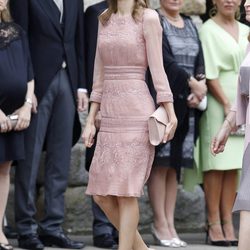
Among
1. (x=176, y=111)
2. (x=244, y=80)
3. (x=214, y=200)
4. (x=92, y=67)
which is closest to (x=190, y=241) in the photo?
(x=214, y=200)

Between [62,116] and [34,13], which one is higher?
[34,13]

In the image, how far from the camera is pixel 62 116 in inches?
343

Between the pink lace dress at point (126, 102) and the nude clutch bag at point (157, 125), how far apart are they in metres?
0.08

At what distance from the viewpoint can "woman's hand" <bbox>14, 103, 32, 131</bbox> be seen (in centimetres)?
826

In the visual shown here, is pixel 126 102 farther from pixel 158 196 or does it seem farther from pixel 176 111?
pixel 158 196

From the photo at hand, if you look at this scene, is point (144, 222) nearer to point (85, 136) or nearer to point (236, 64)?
point (236, 64)

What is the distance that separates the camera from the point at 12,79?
822 cm

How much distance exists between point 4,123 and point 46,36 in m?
0.86

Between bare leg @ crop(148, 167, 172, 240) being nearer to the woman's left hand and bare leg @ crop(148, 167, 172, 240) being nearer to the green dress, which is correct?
the green dress

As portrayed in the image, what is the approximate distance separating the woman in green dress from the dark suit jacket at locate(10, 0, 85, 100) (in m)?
1.18

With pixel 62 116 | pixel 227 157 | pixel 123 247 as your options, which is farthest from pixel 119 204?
pixel 227 157

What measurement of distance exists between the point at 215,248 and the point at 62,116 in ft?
5.17

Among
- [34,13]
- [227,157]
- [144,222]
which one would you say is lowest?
[144,222]

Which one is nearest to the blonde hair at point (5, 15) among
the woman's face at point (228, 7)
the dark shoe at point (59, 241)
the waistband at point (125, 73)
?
the waistband at point (125, 73)
